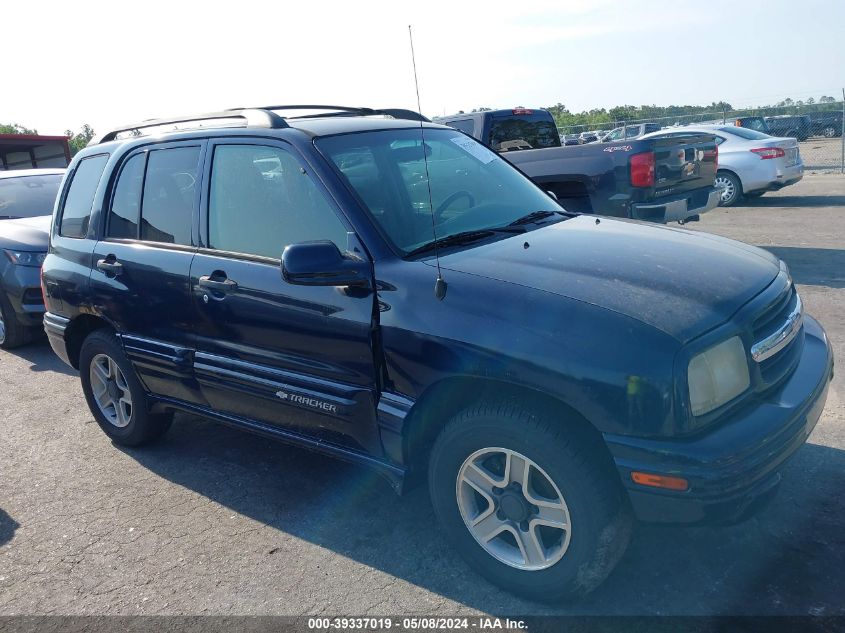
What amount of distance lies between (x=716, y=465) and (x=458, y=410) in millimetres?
1026

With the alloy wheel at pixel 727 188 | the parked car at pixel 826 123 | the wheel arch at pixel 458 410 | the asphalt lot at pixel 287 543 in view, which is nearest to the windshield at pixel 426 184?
the wheel arch at pixel 458 410

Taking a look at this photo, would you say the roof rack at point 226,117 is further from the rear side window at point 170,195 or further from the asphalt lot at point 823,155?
the asphalt lot at point 823,155

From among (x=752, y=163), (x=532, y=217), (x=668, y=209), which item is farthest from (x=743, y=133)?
(x=532, y=217)

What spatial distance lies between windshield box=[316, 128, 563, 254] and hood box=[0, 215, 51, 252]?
4.70 meters

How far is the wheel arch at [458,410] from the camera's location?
2684 mm

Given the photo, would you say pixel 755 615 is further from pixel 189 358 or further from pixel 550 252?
pixel 189 358

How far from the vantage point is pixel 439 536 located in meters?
3.47

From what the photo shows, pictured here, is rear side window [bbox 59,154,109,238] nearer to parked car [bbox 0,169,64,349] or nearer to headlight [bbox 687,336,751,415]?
parked car [bbox 0,169,64,349]

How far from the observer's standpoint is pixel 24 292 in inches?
280

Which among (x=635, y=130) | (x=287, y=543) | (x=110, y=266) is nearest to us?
(x=287, y=543)

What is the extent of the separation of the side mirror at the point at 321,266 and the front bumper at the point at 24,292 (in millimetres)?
5149

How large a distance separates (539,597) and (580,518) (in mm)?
456

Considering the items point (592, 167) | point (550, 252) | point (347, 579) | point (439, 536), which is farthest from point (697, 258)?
point (592, 167)

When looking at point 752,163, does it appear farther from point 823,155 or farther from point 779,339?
point 823,155
